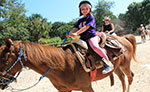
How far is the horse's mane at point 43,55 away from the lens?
6.97 ft

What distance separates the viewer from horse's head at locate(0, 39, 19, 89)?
1.95 m

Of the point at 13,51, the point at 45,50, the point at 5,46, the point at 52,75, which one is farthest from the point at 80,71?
the point at 5,46

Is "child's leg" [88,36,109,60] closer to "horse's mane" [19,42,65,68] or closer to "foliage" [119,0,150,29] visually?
"horse's mane" [19,42,65,68]

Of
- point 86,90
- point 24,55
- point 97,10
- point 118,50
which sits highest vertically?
point 97,10

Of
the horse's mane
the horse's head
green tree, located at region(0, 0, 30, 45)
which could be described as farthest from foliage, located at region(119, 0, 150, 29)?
the horse's head

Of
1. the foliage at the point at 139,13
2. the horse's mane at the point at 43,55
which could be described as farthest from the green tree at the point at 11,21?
the foliage at the point at 139,13

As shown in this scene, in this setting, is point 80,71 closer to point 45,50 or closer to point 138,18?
point 45,50

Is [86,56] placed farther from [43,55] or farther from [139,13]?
[139,13]

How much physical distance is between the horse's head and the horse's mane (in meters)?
0.20

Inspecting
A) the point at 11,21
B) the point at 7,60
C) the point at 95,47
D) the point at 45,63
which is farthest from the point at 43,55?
the point at 11,21

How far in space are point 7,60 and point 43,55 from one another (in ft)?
1.91

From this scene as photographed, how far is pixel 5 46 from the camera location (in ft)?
6.63

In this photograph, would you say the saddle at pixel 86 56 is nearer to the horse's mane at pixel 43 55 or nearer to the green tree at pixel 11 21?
the horse's mane at pixel 43 55

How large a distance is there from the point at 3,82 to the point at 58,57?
3.33 feet
